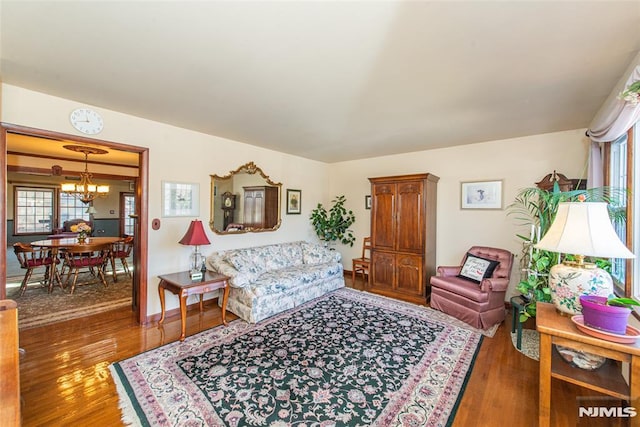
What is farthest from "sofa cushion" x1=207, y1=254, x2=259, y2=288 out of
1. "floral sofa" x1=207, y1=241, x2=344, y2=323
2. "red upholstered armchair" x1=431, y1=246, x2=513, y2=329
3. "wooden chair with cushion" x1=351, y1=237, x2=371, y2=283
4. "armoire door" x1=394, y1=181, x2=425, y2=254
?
"red upholstered armchair" x1=431, y1=246, x2=513, y2=329

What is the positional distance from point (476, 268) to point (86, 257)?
633cm

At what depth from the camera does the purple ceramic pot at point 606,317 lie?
1.45m

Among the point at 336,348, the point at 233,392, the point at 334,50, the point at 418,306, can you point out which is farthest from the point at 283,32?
the point at 418,306

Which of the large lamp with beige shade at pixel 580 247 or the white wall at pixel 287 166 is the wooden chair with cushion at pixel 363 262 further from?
the large lamp with beige shade at pixel 580 247

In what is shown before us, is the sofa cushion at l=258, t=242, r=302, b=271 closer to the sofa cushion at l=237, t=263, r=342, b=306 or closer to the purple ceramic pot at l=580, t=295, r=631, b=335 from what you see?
the sofa cushion at l=237, t=263, r=342, b=306

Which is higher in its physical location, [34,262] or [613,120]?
[613,120]

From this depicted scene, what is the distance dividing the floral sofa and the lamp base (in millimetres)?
2791

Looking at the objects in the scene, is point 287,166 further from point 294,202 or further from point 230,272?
point 230,272

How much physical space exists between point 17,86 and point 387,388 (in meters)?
4.13

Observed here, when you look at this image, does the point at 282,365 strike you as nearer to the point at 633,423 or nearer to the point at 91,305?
the point at 633,423

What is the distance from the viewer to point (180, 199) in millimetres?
3564

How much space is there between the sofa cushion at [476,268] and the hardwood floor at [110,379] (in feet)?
2.13

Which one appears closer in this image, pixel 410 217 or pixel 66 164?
pixel 410 217

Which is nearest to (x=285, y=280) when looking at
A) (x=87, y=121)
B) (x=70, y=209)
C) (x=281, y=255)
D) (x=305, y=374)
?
(x=281, y=255)
